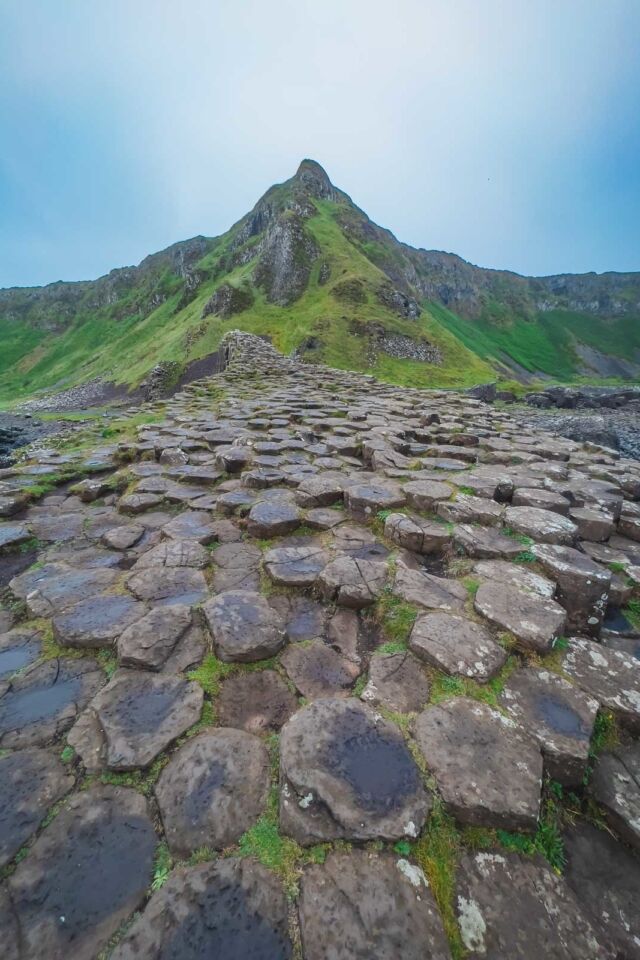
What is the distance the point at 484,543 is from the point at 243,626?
216 cm

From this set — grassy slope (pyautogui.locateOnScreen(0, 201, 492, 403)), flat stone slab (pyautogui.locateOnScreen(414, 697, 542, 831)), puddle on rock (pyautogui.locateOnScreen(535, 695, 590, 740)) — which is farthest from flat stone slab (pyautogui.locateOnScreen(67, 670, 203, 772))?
grassy slope (pyautogui.locateOnScreen(0, 201, 492, 403))

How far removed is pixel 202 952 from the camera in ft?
4.04

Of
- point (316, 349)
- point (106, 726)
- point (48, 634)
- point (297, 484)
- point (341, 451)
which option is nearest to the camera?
point (106, 726)

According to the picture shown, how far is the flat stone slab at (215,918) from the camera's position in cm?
124

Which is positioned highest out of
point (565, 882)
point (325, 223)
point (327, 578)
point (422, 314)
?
point (325, 223)

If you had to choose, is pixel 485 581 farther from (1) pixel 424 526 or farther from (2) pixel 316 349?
(2) pixel 316 349

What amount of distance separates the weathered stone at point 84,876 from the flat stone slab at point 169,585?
4.16ft

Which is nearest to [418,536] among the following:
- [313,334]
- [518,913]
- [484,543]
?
[484,543]

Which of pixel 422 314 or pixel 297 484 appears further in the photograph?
pixel 422 314

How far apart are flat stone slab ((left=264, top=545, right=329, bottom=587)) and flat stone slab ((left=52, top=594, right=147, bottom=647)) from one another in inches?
38.6

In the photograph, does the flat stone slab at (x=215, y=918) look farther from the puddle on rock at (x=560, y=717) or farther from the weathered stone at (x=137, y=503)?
the weathered stone at (x=137, y=503)

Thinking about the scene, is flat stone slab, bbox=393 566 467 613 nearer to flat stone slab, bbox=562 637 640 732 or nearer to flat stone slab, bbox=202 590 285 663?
flat stone slab, bbox=562 637 640 732

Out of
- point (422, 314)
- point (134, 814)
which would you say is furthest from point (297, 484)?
point (422, 314)

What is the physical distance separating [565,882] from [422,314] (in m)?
42.9
